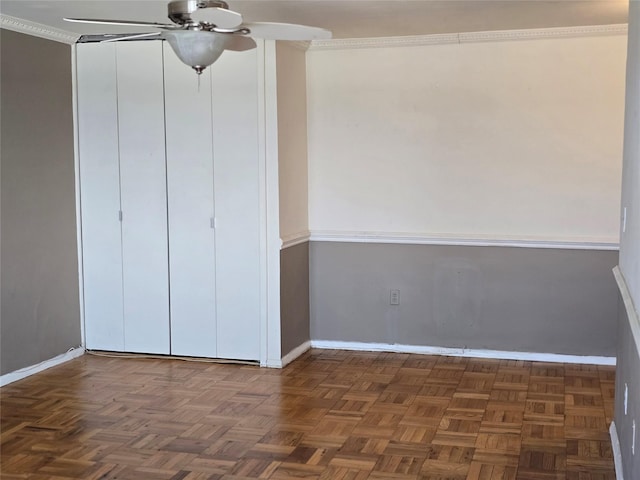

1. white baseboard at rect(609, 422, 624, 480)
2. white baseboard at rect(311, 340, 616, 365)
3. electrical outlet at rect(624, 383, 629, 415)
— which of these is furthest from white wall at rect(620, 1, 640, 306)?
white baseboard at rect(311, 340, 616, 365)

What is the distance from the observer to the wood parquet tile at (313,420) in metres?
3.11

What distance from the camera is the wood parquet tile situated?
3.11 metres

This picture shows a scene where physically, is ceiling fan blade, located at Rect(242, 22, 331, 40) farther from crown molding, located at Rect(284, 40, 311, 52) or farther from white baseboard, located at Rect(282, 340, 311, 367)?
white baseboard, located at Rect(282, 340, 311, 367)

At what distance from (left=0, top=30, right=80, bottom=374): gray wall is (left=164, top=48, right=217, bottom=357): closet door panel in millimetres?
649

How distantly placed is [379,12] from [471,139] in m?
1.13

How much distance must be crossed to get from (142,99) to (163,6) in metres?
1.01

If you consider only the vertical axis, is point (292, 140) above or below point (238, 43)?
below

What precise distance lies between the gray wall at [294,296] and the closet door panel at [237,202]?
0.16 m

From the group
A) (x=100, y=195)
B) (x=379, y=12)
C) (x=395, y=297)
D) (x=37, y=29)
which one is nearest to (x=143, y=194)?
(x=100, y=195)

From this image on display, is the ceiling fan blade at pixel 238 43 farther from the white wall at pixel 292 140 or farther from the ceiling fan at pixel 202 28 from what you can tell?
the white wall at pixel 292 140

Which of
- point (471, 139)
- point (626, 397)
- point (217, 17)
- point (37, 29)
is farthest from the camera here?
point (471, 139)

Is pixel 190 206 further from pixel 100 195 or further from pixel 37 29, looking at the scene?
pixel 37 29

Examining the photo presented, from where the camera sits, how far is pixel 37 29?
4.40 m

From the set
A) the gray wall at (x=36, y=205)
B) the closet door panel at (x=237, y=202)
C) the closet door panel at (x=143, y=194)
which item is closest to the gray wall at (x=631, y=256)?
the closet door panel at (x=237, y=202)
